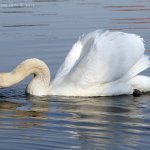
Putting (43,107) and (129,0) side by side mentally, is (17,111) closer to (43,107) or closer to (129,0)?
(43,107)

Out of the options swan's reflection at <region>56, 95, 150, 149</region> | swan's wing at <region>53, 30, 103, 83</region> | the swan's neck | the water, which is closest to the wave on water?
the water

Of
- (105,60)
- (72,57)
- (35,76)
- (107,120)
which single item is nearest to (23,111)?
(107,120)

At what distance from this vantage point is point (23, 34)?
59.8ft

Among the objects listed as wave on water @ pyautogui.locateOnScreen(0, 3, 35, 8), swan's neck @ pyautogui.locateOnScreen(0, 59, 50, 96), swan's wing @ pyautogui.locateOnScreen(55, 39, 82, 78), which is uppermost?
wave on water @ pyautogui.locateOnScreen(0, 3, 35, 8)

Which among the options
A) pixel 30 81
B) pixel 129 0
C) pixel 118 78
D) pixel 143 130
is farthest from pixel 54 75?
pixel 129 0

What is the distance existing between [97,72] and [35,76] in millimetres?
1164

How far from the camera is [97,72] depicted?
1203 centimetres

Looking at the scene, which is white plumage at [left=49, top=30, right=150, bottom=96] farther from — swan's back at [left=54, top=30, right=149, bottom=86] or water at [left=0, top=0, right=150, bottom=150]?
water at [left=0, top=0, right=150, bottom=150]

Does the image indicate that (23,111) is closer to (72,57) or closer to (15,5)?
(72,57)

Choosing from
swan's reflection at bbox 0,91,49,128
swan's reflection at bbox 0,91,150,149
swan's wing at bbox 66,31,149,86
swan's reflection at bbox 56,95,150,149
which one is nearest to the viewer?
swan's reflection at bbox 56,95,150,149

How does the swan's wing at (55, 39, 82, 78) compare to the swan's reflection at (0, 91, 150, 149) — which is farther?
the swan's wing at (55, 39, 82, 78)

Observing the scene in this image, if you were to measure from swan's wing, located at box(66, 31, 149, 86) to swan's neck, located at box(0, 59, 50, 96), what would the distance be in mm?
494

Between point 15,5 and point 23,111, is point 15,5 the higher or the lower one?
the higher one

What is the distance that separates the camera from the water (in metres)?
8.74
